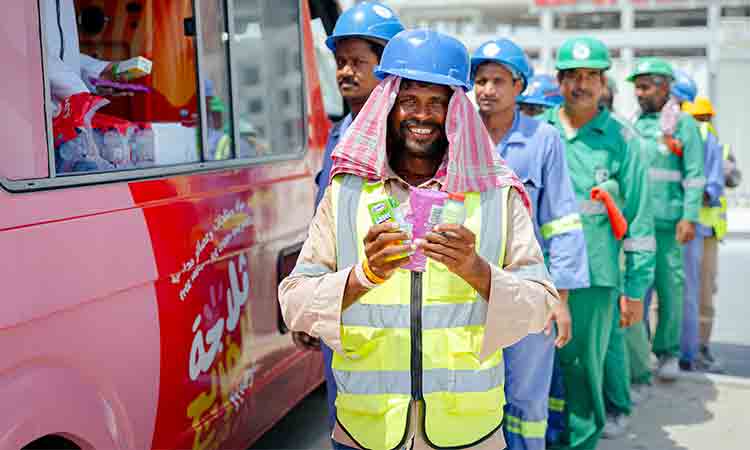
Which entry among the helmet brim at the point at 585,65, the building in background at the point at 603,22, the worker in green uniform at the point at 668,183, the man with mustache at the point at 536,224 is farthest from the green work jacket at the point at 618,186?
the building in background at the point at 603,22

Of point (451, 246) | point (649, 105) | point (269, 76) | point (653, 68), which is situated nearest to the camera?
point (451, 246)

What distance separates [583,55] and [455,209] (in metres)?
2.32

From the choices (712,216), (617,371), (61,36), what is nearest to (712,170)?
(712,216)

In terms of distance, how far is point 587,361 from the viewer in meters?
4.01

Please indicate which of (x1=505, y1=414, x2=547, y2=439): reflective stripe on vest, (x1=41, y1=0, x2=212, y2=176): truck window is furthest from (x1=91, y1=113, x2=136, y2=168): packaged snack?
(x1=505, y1=414, x2=547, y2=439): reflective stripe on vest

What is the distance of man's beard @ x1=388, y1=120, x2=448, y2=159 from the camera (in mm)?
2203

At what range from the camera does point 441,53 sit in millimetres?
2154

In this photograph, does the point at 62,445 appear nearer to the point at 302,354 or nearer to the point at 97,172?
the point at 97,172

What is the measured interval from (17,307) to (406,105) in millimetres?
1170

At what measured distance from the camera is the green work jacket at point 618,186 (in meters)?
4.02

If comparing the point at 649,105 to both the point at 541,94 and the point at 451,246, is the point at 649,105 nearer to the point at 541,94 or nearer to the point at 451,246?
the point at 541,94

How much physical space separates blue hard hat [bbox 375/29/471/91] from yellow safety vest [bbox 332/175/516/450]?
319mm

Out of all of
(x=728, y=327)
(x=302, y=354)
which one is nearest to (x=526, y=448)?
(x=302, y=354)

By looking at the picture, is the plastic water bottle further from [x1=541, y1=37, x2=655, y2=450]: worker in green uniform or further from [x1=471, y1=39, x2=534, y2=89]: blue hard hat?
[x1=541, y1=37, x2=655, y2=450]: worker in green uniform
